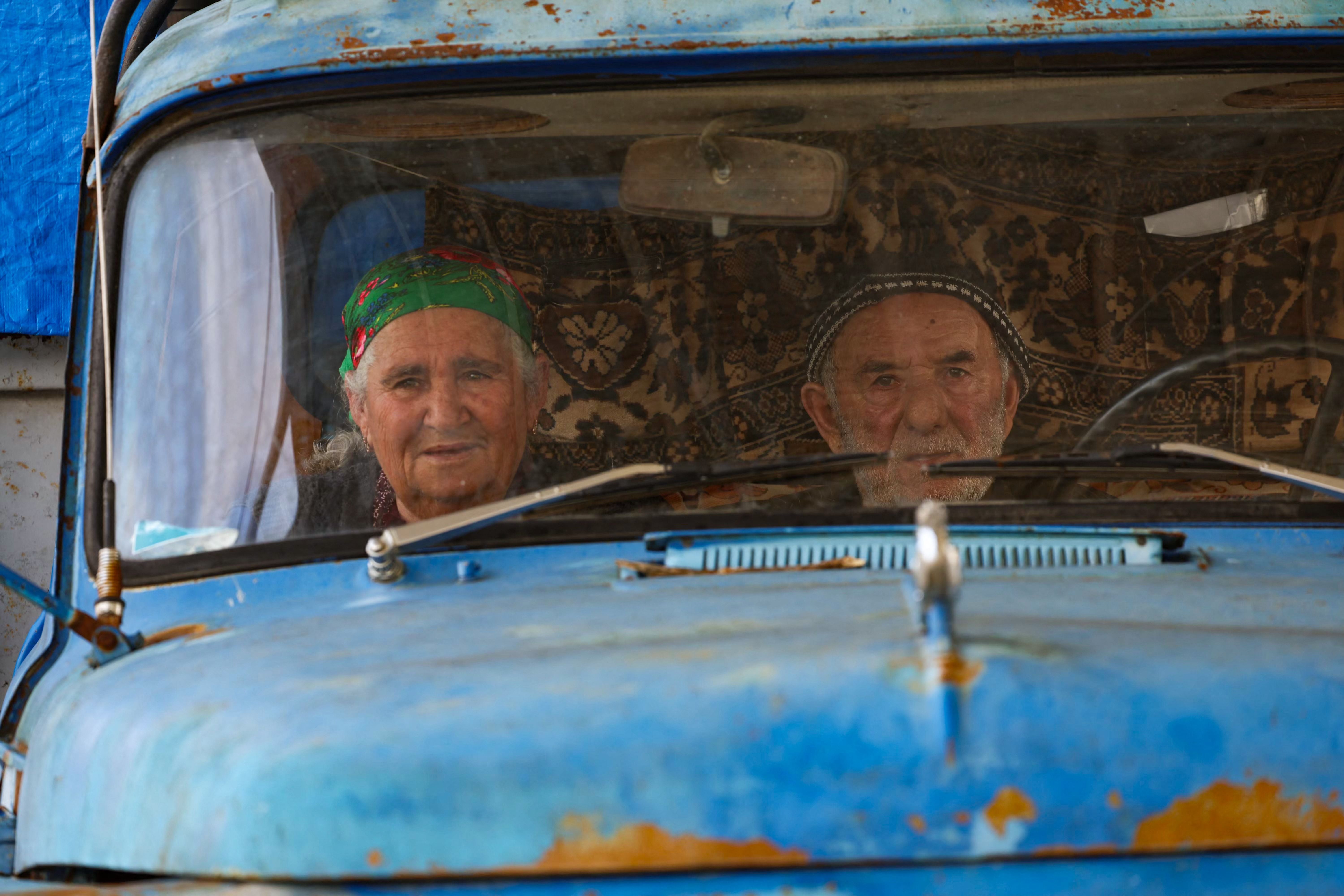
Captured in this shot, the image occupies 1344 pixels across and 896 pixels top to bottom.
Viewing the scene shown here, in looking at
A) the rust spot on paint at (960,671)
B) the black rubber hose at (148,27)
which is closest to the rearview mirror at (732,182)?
the black rubber hose at (148,27)

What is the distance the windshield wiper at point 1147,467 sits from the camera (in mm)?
1930

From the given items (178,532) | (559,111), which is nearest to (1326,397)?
(559,111)

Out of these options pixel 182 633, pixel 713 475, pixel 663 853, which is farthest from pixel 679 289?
pixel 663 853

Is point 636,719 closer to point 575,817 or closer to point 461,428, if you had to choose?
point 575,817

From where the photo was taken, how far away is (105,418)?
2203 mm

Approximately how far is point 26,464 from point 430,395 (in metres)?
2.28

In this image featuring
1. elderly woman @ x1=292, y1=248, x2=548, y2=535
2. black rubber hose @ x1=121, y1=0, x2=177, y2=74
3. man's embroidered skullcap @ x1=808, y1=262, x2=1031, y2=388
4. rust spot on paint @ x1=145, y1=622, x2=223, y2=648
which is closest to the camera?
rust spot on paint @ x1=145, y1=622, x2=223, y2=648

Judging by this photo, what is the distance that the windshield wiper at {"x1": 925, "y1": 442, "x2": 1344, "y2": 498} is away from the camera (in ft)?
6.33

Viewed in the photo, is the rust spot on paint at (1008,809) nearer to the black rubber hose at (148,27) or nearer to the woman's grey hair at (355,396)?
the woman's grey hair at (355,396)

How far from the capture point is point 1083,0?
7.09 ft

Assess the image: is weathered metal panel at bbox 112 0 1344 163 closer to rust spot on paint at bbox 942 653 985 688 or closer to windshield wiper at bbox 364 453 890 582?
windshield wiper at bbox 364 453 890 582

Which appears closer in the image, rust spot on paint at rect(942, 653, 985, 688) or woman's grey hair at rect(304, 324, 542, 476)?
rust spot on paint at rect(942, 653, 985, 688)

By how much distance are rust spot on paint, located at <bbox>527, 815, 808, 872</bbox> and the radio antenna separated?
930 millimetres

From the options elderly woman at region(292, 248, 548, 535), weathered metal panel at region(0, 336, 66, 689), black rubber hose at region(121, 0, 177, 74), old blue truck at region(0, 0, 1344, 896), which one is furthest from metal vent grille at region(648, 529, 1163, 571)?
weathered metal panel at region(0, 336, 66, 689)
